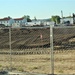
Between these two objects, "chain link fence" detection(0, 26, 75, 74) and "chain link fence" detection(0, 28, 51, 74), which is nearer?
"chain link fence" detection(0, 26, 75, 74)

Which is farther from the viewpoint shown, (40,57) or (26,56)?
(26,56)

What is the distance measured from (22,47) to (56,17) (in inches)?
4206

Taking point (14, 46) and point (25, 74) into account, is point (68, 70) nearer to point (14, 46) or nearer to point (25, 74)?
point (25, 74)

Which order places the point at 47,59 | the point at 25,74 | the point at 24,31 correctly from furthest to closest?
1. the point at 24,31
2. the point at 47,59
3. the point at 25,74

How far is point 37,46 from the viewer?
28016 millimetres

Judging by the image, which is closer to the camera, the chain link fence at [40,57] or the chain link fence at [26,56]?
the chain link fence at [40,57]

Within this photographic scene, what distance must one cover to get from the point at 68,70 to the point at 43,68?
1490 millimetres

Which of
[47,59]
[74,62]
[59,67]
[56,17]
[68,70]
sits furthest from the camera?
[56,17]

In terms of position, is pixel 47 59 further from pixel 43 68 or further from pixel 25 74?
pixel 25 74

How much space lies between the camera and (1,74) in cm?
1229

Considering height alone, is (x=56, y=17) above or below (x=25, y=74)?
above

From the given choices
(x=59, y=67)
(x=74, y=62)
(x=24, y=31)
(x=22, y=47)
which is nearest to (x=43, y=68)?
(x=59, y=67)

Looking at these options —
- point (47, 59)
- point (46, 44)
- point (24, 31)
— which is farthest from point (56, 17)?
point (47, 59)

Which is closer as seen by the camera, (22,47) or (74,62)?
(74,62)
